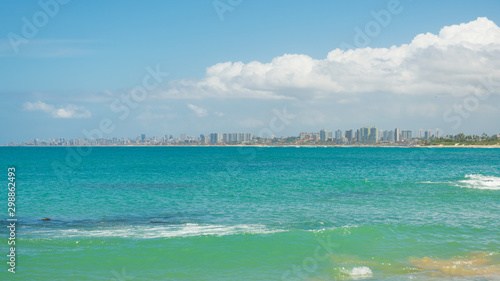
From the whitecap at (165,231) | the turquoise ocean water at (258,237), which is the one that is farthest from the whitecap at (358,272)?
the whitecap at (165,231)

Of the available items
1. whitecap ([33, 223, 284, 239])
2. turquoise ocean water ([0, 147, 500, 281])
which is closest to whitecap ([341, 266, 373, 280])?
turquoise ocean water ([0, 147, 500, 281])

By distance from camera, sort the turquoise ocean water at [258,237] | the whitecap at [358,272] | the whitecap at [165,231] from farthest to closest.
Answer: the whitecap at [165,231], the turquoise ocean water at [258,237], the whitecap at [358,272]

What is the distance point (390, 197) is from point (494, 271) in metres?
20.4

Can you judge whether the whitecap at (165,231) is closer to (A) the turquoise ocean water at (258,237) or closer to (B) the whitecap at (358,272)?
(A) the turquoise ocean water at (258,237)

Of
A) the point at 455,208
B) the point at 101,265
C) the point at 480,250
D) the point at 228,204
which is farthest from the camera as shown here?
the point at 228,204

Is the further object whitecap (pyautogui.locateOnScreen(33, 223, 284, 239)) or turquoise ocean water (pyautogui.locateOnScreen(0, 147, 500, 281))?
whitecap (pyautogui.locateOnScreen(33, 223, 284, 239))

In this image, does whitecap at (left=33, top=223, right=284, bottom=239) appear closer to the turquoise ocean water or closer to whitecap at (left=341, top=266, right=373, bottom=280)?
the turquoise ocean water

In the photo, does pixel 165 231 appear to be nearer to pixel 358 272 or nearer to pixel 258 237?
pixel 258 237

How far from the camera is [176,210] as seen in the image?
3069 centimetres

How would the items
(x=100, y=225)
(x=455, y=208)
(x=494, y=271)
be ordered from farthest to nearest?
(x=455, y=208) → (x=100, y=225) → (x=494, y=271)

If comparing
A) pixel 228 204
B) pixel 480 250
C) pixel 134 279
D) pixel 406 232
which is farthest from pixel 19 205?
pixel 480 250

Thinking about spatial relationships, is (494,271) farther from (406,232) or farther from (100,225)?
(100,225)

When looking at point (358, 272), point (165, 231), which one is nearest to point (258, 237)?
point (165, 231)

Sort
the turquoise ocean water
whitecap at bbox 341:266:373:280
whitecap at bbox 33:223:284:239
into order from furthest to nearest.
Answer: whitecap at bbox 33:223:284:239 < the turquoise ocean water < whitecap at bbox 341:266:373:280
